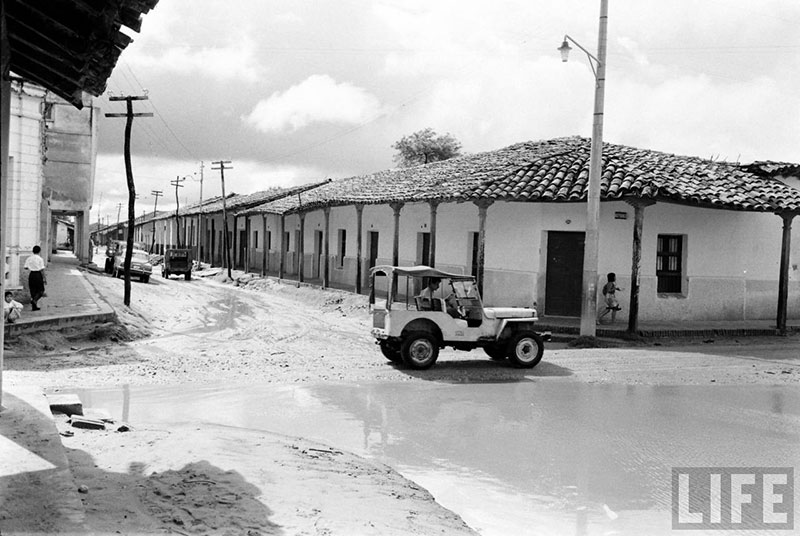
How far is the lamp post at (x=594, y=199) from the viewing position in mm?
15086

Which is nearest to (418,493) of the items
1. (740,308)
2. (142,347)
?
(142,347)

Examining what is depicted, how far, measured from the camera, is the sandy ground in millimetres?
5027

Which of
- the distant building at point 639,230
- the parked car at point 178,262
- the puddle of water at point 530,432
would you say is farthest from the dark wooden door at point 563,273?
the parked car at point 178,262

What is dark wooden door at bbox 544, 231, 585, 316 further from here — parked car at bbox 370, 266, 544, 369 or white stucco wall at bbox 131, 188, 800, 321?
parked car at bbox 370, 266, 544, 369

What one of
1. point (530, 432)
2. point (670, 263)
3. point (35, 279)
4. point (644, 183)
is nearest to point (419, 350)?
point (530, 432)

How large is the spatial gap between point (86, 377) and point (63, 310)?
5289 mm

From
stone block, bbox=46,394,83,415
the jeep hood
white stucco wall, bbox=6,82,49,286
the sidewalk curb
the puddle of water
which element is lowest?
the puddle of water

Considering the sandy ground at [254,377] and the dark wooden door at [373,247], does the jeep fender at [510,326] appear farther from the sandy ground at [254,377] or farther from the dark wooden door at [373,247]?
the dark wooden door at [373,247]

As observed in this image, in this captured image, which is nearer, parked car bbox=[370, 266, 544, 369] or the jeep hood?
parked car bbox=[370, 266, 544, 369]

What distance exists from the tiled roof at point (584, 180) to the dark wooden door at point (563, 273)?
1.56 metres

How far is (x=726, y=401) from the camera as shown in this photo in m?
10.1

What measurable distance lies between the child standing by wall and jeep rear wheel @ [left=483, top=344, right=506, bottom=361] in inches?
209

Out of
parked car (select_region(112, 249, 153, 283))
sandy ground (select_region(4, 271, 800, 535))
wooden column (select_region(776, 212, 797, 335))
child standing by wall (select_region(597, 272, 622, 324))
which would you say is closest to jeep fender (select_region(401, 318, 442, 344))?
sandy ground (select_region(4, 271, 800, 535))

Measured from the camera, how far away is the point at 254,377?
1087cm
